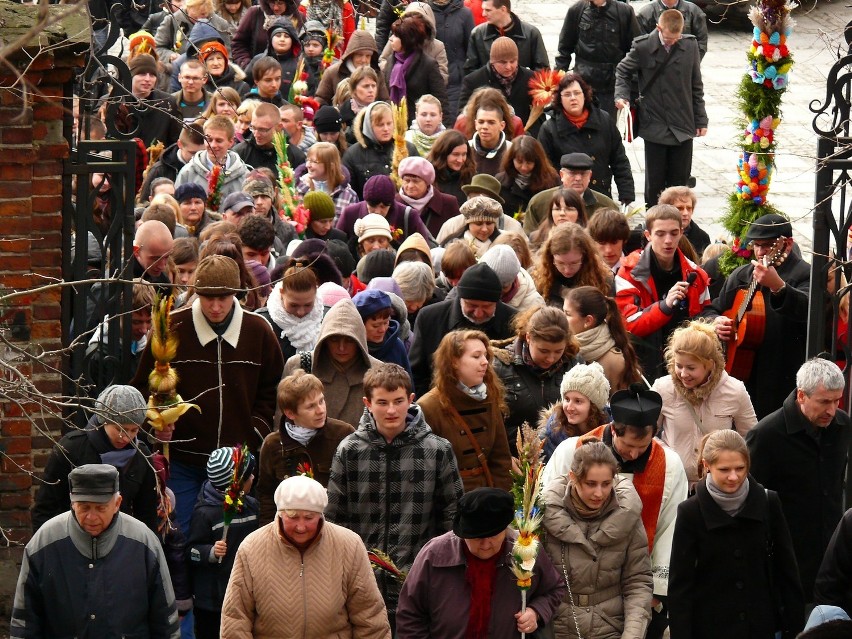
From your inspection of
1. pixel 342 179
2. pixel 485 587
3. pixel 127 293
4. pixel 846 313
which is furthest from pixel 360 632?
pixel 342 179

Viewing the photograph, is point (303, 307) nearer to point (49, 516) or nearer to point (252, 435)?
point (252, 435)

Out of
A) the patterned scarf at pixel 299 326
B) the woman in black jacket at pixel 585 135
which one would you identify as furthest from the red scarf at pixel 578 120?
the patterned scarf at pixel 299 326

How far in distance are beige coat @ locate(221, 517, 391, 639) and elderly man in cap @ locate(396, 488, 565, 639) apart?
0.25m

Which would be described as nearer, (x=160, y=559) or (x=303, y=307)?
(x=160, y=559)

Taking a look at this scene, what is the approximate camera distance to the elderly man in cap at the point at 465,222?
13.0m

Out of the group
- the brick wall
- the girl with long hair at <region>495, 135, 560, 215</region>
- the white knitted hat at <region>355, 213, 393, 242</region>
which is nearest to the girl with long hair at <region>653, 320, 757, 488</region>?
the white knitted hat at <region>355, 213, 393, 242</region>

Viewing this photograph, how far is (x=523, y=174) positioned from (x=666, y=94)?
3.13m

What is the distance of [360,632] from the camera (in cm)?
845

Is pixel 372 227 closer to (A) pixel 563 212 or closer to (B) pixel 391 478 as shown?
(A) pixel 563 212

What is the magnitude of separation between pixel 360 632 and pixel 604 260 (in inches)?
177

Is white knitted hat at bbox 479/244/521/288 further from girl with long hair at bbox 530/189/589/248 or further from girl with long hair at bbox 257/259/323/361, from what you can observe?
girl with long hair at bbox 530/189/589/248

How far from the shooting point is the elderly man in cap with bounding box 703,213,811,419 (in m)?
11.3

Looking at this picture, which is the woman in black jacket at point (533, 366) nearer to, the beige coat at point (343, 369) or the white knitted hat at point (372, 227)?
the beige coat at point (343, 369)

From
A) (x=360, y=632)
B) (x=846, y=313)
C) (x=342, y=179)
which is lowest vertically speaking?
(x=360, y=632)
